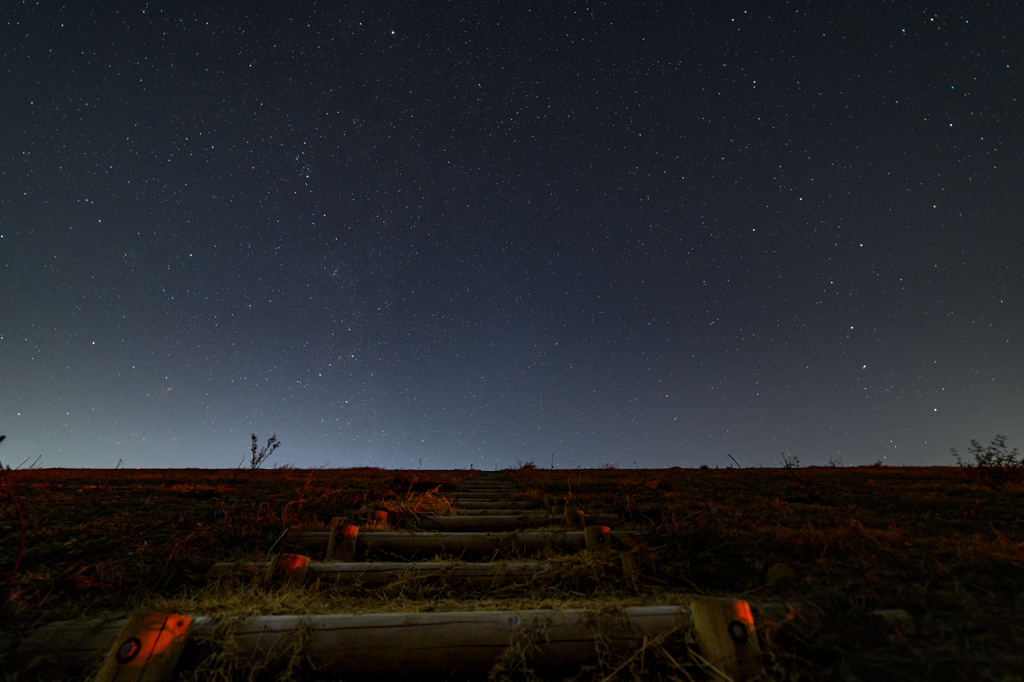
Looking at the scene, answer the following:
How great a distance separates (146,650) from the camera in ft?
7.72

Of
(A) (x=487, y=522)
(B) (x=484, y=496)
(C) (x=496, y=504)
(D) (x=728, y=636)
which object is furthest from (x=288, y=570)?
(B) (x=484, y=496)

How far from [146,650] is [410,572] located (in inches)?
66.7

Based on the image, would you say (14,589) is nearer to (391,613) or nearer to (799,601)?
(391,613)

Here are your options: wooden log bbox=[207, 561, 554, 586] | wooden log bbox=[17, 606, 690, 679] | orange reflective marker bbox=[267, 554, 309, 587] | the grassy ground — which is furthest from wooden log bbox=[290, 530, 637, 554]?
wooden log bbox=[17, 606, 690, 679]

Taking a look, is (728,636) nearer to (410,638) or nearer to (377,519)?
(410,638)

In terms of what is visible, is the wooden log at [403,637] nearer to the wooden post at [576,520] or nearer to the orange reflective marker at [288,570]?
the orange reflective marker at [288,570]

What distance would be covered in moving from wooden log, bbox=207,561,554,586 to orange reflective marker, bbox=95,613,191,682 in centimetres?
106

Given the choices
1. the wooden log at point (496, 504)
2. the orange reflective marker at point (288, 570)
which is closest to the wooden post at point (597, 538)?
the wooden log at point (496, 504)

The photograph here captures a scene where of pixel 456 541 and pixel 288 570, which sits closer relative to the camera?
pixel 288 570

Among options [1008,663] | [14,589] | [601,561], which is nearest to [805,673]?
[1008,663]

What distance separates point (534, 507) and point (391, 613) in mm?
3794

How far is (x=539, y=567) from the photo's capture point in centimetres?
365

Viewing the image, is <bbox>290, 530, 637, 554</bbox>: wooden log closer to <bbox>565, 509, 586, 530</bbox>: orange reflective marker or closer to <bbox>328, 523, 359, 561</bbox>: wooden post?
<bbox>328, 523, 359, 561</bbox>: wooden post

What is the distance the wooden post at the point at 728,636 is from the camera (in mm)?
2352
